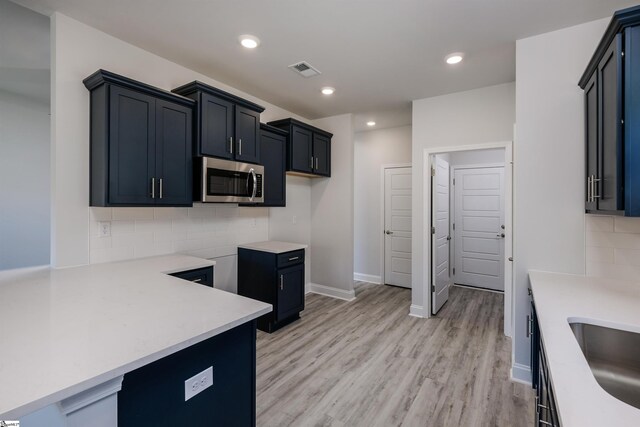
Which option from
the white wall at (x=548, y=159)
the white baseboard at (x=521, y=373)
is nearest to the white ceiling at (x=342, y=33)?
the white wall at (x=548, y=159)

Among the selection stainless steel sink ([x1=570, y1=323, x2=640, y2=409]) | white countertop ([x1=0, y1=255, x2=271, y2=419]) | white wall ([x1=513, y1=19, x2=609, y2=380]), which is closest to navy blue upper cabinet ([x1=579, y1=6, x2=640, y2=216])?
white wall ([x1=513, y1=19, x2=609, y2=380])

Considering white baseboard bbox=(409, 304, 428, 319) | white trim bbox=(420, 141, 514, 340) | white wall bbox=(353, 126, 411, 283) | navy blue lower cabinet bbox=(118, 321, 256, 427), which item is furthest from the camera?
white wall bbox=(353, 126, 411, 283)

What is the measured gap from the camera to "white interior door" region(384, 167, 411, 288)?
5062mm

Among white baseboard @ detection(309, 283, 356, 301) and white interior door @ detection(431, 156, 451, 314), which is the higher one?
white interior door @ detection(431, 156, 451, 314)

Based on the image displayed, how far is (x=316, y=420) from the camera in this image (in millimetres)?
1953

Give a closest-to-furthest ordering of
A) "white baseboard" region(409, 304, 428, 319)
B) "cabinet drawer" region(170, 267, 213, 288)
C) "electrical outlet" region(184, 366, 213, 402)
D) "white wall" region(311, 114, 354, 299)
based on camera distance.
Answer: "electrical outlet" region(184, 366, 213, 402), "cabinet drawer" region(170, 267, 213, 288), "white baseboard" region(409, 304, 428, 319), "white wall" region(311, 114, 354, 299)

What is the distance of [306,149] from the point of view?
13.3 ft

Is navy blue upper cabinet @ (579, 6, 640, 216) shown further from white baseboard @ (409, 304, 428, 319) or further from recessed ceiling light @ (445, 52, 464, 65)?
white baseboard @ (409, 304, 428, 319)

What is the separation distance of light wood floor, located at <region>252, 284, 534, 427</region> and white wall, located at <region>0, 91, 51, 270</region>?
3.34m

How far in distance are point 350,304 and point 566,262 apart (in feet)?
8.71

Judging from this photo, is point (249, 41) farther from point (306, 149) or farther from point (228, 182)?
point (306, 149)

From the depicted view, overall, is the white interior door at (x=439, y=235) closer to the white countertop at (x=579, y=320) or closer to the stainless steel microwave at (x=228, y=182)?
the white countertop at (x=579, y=320)

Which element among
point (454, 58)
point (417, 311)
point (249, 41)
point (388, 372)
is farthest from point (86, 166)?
point (417, 311)

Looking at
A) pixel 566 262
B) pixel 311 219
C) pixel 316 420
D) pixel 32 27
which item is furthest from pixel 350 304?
pixel 32 27
